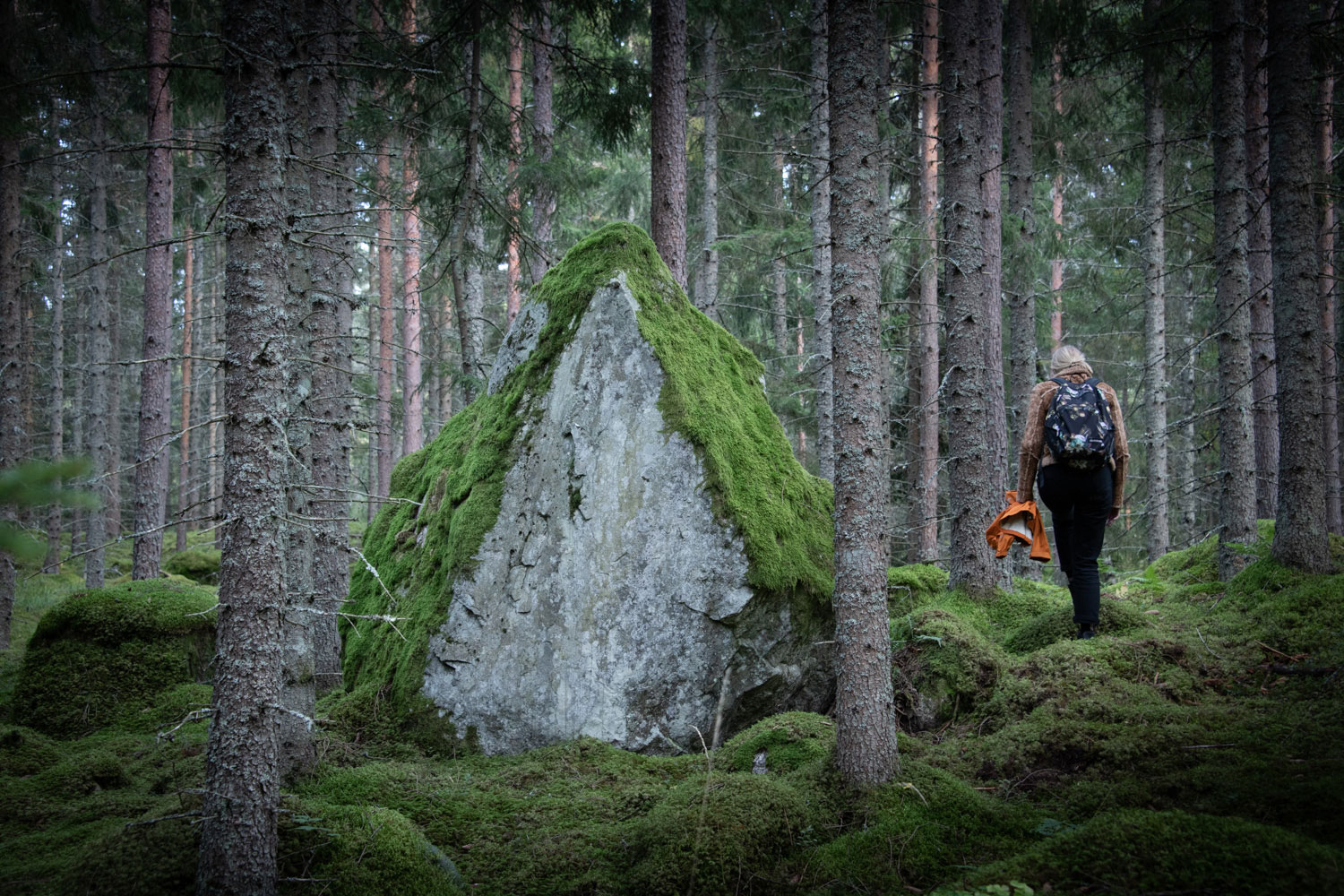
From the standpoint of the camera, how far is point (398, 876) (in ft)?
11.9

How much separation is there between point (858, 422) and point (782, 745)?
2.20 meters

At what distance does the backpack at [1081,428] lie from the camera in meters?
5.27

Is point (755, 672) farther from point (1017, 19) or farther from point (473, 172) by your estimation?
point (1017, 19)

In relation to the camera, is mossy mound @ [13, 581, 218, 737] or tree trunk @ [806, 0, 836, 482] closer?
mossy mound @ [13, 581, 218, 737]

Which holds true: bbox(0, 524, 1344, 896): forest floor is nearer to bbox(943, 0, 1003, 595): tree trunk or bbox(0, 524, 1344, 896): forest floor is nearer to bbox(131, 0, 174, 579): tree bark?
bbox(943, 0, 1003, 595): tree trunk

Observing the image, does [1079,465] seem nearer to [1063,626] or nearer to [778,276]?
[1063,626]

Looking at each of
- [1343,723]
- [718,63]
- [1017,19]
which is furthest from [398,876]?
[718,63]

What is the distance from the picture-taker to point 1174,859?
9.20ft

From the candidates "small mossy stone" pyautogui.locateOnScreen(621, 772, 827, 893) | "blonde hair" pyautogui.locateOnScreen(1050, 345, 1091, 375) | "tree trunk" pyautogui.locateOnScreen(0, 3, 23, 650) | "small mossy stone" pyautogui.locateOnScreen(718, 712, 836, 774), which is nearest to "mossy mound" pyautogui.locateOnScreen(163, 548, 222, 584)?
"tree trunk" pyautogui.locateOnScreen(0, 3, 23, 650)

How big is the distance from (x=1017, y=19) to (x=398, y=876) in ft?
42.1

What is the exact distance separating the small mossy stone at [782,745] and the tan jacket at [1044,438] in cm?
234

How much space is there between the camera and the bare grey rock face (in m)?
→ 5.52

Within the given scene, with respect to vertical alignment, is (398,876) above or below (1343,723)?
below

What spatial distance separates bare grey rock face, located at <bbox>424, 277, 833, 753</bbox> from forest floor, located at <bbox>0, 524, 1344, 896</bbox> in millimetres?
378
